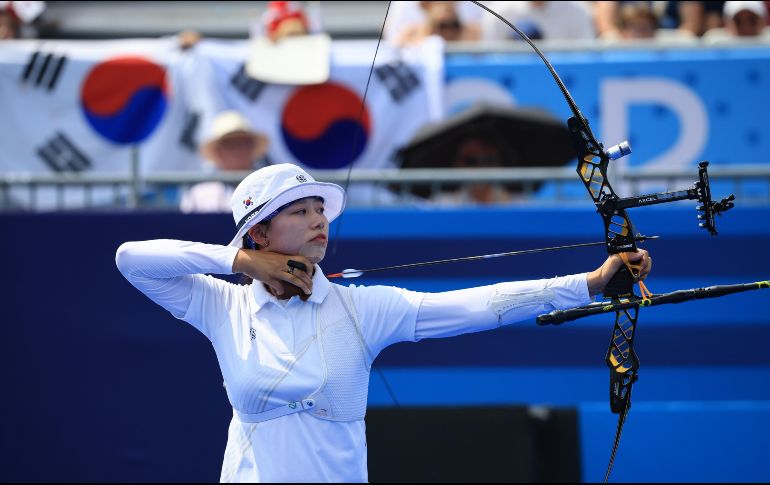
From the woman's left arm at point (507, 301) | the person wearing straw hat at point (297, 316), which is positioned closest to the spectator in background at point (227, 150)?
the person wearing straw hat at point (297, 316)

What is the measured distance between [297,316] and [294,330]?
5cm

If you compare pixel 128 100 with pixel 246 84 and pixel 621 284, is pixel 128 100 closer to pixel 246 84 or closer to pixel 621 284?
pixel 246 84

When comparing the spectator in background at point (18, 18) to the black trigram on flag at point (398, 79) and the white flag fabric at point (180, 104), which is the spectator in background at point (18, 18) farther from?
the black trigram on flag at point (398, 79)

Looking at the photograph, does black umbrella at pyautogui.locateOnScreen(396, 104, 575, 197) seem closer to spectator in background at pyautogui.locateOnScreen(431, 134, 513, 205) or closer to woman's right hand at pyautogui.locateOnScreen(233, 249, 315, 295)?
spectator in background at pyautogui.locateOnScreen(431, 134, 513, 205)

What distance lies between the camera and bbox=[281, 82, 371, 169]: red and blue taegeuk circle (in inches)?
269

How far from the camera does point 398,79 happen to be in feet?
22.3

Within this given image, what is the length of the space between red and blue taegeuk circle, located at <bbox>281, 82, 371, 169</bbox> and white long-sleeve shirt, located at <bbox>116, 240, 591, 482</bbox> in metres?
3.01

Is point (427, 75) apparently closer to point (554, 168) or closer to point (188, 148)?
point (554, 168)

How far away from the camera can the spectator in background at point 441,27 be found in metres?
7.27

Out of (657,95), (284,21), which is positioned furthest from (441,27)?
(657,95)

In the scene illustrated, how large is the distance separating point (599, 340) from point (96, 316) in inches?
98.3

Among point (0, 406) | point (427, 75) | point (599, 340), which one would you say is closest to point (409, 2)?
point (427, 75)

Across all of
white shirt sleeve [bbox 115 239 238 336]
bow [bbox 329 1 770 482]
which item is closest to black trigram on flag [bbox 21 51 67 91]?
white shirt sleeve [bbox 115 239 238 336]

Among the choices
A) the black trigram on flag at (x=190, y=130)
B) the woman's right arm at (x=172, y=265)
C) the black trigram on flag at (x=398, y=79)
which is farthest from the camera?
the black trigram on flag at (x=190, y=130)
